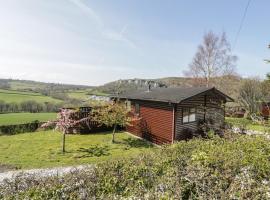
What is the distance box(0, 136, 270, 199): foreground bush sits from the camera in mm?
4477

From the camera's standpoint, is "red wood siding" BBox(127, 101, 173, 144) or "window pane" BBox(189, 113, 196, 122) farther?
"window pane" BBox(189, 113, 196, 122)

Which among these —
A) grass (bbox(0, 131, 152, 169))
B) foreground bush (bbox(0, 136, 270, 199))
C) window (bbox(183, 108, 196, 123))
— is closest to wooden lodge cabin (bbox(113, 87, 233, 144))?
window (bbox(183, 108, 196, 123))

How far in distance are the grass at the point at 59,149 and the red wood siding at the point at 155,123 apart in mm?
809

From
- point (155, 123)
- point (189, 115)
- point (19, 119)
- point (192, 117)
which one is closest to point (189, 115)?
point (189, 115)

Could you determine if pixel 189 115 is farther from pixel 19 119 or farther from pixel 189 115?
pixel 19 119

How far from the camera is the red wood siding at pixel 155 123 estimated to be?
1503cm

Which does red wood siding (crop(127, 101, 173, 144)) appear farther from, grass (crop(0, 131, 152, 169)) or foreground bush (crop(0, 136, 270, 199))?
foreground bush (crop(0, 136, 270, 199))

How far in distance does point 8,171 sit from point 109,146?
18.6 feet

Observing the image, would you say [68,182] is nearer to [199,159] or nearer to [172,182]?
[172,182]

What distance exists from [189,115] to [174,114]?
1697 mm

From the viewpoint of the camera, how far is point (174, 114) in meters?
14.5

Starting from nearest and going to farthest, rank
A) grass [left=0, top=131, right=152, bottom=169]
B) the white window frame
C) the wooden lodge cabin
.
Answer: grass [left=0, top=131, right=152, bottom=169]
the wooden lodge cabin
the white window frame

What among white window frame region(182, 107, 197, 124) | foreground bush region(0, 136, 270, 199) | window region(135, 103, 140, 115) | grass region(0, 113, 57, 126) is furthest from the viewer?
grass region(0, 113, 57, 126)

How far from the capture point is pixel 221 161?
588 centimetres
